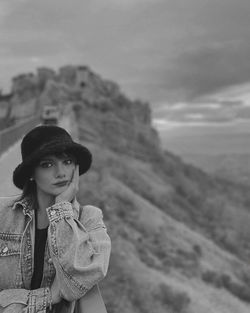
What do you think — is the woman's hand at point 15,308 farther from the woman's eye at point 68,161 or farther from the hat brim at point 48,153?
the woman's eye at point 68,161

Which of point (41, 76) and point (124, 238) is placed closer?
point (124, 238)

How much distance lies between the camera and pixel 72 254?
92.4 inches

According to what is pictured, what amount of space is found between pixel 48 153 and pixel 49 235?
462mm

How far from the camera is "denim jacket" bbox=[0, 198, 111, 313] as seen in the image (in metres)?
2.37

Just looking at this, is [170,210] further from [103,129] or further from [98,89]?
[98,89]

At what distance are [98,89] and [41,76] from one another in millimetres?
11315

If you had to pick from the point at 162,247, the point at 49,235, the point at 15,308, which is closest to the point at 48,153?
the point at 49,235

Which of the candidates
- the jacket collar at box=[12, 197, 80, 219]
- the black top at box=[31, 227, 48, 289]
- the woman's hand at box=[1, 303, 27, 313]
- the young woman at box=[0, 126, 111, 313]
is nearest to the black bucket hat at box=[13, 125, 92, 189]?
the young woman at box=[0, 126, 111, 313]

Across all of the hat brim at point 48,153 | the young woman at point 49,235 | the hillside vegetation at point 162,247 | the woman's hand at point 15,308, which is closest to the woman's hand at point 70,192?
the young woman at point 49,235

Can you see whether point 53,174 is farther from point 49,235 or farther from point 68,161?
point 49,235

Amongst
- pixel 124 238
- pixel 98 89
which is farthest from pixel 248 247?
pixel 98 89

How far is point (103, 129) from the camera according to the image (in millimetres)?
43969

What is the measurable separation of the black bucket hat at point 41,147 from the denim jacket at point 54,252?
173 mm

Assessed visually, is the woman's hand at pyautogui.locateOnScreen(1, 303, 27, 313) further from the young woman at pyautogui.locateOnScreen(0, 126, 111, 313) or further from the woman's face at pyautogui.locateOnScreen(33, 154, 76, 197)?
the woman's face at pyautogui.locateOnScreen(33, 154, 76, 197)
